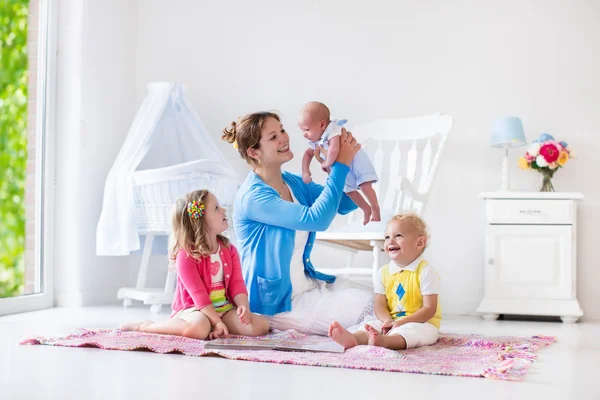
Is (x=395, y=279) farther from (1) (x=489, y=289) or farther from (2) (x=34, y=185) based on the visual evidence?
(2) (x=34, y=185)

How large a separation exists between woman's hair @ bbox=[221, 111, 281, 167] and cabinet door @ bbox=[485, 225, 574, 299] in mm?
1810

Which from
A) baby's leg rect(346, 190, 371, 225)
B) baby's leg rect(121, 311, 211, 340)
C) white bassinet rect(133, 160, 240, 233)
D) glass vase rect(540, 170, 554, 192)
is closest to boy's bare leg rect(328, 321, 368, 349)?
A: baby's leg rect(121, 311, 211, 340)

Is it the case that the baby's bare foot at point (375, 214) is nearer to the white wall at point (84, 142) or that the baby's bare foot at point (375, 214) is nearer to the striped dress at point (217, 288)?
the striped dress at point (217, 288)

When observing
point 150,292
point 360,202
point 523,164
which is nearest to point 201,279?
point 360,202

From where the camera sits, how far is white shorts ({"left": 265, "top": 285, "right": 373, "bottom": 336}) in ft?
8.26

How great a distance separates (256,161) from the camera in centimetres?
258

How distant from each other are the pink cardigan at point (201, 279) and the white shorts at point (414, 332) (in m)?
0.43

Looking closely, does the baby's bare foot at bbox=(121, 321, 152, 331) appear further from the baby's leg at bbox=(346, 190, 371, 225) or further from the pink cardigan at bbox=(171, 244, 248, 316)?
the baby's leg at bbox=(346, 190, 371, 225)

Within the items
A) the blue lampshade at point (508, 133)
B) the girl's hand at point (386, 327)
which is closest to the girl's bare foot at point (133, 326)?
the girl's hand at point (386, 327)

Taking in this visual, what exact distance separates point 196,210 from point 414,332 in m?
0.83

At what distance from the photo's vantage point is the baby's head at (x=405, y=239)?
2.46 m

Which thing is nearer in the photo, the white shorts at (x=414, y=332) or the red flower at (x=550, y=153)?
the white shorts at (x=414, y=332)

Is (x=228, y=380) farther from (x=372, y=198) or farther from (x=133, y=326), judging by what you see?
(x=372, y=198)

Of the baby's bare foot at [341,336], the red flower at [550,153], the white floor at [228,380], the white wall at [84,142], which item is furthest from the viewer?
the white wall at [84,142]
